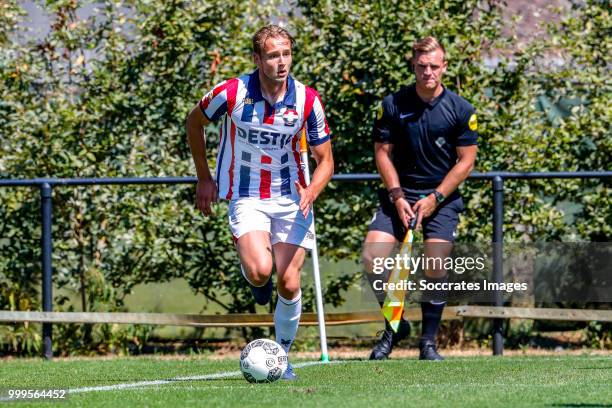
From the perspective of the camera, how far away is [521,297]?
10.3 metres

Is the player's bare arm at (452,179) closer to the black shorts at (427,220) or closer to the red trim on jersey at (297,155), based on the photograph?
the black shorts at (427,220)

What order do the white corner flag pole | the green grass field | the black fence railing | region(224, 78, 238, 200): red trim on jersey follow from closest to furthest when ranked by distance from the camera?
the green grass field
region(224, 78, 238, 200): red trim on jersey
the white corner flag pole
the black fence railing

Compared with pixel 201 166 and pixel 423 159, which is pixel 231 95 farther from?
pixel 423 159

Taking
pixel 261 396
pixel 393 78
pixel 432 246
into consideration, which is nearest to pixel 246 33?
pixel 393 78

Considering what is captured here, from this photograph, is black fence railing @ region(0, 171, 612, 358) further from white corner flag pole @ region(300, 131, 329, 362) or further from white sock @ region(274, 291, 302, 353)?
white sock @ region(274, 291, 302, 353)

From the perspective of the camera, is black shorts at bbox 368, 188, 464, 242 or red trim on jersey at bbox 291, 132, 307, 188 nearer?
red trim on jersey at bbox 291, 132, 307, 188

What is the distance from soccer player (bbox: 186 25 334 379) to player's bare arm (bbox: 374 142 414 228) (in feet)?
4.05

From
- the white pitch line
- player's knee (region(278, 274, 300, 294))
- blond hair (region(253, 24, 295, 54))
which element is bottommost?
the white pitch line

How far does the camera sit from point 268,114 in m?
7.07

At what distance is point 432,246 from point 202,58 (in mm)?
3110

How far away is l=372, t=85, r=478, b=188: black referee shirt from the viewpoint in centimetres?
854

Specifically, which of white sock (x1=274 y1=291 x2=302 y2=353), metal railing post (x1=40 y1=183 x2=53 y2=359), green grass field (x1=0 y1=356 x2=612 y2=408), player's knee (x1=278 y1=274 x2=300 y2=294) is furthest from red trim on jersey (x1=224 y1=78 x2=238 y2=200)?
metal railing post (x1=40 y1=183 x2=53 y2=359)

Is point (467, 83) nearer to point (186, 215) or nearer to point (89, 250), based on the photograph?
point (186, 215)

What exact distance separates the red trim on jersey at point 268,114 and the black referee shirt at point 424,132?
1730 mm
